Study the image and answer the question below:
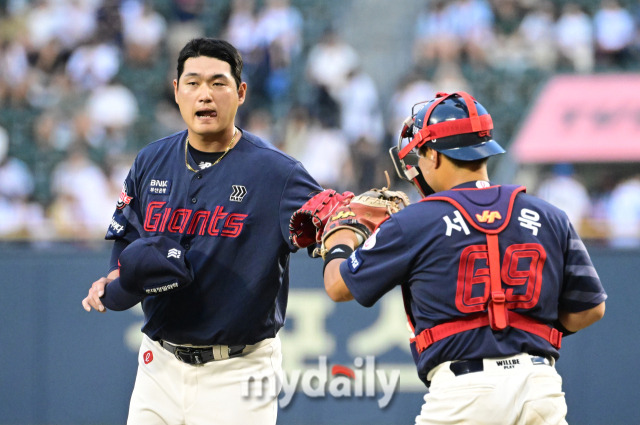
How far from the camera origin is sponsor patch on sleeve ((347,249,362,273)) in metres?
3.61

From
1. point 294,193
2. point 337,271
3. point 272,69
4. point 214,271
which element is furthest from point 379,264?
point 272,69

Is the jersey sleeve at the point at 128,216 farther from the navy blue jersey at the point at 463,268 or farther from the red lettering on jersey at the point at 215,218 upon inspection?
the navy blue jersey at the point at 463,268

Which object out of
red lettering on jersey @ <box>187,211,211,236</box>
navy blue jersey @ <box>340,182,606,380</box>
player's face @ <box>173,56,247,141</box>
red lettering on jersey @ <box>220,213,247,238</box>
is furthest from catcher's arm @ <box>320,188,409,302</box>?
player's face @ <box>173,56,247,141</box>

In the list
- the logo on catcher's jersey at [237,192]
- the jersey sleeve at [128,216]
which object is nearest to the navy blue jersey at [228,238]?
the logo on catcher's jersey at [237,192]

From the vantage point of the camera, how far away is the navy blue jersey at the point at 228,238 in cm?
438

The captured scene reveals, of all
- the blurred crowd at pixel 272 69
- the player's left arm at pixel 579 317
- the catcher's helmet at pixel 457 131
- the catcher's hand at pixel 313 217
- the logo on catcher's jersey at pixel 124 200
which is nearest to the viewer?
the catcher's helmet at pixel 457 131

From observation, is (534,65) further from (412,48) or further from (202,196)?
(202,196)

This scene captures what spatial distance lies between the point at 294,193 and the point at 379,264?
3.20 feet

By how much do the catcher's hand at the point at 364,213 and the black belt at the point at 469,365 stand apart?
0.69 metres

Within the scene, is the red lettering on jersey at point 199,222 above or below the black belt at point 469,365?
above

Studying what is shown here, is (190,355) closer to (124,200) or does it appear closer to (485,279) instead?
(124,200)

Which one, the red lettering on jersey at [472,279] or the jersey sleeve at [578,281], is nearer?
the red lettering on jersey at [472,279]

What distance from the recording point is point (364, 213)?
3984mm

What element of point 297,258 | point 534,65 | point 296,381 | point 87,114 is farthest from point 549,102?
point 296,381
